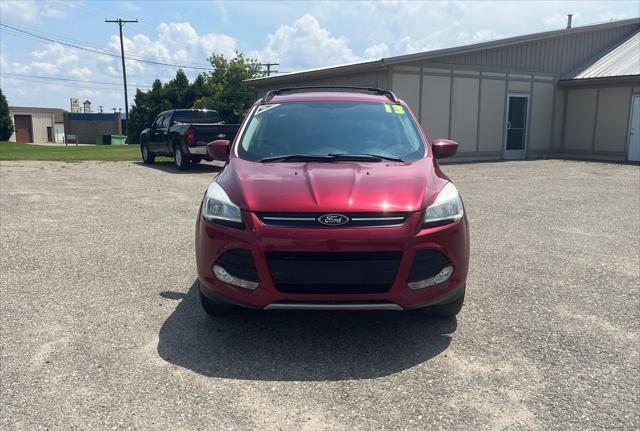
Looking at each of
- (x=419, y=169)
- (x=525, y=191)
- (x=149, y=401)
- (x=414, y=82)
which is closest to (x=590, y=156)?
(x=414, y=82)

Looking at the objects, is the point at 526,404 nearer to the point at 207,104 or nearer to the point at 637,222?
the point at 637,222

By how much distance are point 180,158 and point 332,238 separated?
1352 centimetres

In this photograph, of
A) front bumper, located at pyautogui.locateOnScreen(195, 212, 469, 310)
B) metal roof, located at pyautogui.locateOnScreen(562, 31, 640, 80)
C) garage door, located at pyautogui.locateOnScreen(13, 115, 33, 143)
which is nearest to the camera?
front bumper, located at pyautogui.locateOnScreen(195, 212, 469, 310)

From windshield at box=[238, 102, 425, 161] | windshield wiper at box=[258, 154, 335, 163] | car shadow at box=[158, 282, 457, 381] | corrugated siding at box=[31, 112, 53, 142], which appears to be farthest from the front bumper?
corrugated siding at box=[31, 112, 53, 142]

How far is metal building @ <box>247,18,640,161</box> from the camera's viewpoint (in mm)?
18125

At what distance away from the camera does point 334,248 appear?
318 cm

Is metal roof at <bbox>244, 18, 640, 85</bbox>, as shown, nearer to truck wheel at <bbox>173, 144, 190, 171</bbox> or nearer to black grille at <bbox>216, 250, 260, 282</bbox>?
truck wheel at <bbox>173, 144, 190, 171</bbox>

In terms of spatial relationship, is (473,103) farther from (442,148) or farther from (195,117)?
(442,148)

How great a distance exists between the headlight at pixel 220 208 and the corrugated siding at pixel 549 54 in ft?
51.5

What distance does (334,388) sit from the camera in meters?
3.03

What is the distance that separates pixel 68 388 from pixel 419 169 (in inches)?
105

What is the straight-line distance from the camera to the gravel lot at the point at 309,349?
277 centimetres

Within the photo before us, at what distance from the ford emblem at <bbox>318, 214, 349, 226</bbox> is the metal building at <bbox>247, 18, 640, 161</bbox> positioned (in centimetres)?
1445

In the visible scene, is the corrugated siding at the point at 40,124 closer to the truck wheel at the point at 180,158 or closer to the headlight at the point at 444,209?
the truck wheel at the point at 180,158
